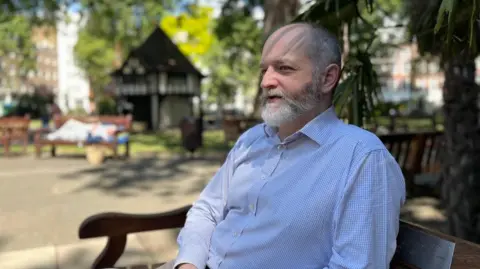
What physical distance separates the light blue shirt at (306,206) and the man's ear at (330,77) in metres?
0.10

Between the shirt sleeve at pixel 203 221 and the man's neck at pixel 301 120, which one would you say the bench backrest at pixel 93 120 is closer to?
the shirt sleeve at pixel 203 221

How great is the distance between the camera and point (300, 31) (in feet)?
6.48

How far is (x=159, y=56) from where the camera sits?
26.1 meters

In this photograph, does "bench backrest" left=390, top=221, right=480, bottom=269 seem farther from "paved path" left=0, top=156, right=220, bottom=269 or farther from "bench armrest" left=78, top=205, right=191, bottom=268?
"paved path" left=0, top=156, right=220, bottom=269

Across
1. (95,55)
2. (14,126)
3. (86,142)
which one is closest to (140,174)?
(86,142)

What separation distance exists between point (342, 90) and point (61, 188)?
6330 millimetres


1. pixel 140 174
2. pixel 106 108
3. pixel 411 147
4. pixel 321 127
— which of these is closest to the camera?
pixel 321 127

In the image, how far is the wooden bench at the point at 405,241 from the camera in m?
1.64

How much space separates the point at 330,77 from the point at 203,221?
0.85 metres

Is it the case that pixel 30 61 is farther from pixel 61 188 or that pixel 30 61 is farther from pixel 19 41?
pixel 61 188

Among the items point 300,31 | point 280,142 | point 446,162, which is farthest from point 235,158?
point 446,162

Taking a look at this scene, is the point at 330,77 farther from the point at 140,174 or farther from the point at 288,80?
the point at 140,174

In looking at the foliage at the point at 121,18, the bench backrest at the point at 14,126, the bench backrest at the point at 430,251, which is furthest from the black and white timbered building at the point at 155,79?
the bench backrest at the point at 430,251

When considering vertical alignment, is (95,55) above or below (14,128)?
above
